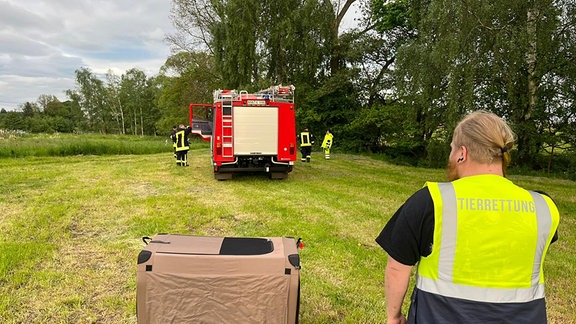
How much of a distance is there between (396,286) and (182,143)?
12115mm

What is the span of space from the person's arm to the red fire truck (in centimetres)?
846

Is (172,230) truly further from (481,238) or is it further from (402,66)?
(402,66)

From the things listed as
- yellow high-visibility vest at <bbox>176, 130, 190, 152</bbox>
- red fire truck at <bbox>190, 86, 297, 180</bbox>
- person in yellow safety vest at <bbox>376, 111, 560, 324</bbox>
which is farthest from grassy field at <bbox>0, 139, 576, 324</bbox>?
person in yellow safety vest at <bbox>376, 111, 560, 324</bbox>

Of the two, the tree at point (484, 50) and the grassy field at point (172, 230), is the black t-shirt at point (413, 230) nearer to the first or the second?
the grassy field at point (172, 230)

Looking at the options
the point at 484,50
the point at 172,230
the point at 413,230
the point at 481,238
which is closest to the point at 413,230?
the point at 413,230

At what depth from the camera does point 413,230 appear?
1.48 m

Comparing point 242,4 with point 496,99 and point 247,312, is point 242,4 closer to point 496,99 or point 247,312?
point 496,99

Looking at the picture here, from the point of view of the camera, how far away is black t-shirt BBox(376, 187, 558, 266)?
4.77 ft

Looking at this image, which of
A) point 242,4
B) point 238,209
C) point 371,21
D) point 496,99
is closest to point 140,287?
point 238,209

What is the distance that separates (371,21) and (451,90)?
53.0ft

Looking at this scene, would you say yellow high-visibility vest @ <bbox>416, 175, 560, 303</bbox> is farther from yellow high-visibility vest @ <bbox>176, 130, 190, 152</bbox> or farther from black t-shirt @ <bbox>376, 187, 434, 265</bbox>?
yellow high-visibility vest @ <bbox>176, 130, 190, 152</bbox>

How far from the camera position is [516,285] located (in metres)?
1.45

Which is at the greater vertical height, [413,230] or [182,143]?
[413,230]

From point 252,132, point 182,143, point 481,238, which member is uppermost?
point 252,132
